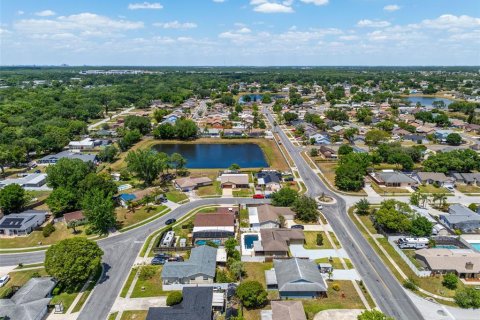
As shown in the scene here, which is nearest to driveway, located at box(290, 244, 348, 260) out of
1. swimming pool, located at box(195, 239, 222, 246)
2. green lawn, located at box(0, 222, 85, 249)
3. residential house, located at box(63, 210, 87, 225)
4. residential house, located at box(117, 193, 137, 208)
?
swimming pool, located at box(195, 239, 222, 246)

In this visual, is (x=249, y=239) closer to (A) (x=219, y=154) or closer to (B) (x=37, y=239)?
(B) (x=37, y=239)

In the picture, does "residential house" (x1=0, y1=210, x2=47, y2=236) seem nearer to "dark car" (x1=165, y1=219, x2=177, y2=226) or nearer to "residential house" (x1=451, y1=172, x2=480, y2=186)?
"dark car" (x1=165, y1=219, x2=177, y2=226)

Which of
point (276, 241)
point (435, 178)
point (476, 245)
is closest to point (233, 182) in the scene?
point (276, 241)

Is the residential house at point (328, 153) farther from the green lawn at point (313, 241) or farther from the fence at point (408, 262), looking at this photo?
the fence at point (408, 262)

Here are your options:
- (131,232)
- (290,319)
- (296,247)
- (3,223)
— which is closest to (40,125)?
(3,223)

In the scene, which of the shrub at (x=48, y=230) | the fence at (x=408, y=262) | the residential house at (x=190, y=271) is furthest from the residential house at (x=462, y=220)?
the shrub at (x=48, y=230)

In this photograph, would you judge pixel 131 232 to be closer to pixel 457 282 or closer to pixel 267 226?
pixel 267 226
